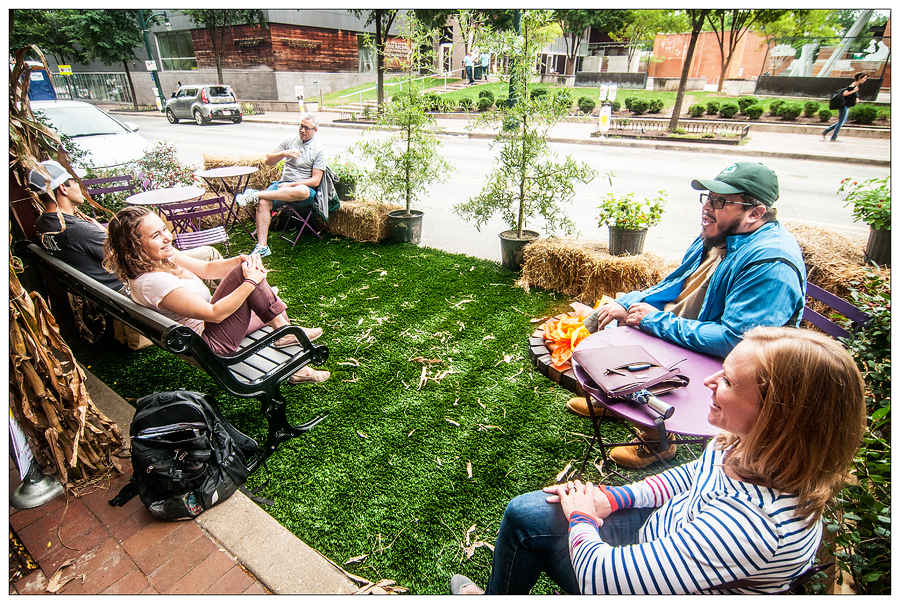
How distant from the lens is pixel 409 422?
3199mm

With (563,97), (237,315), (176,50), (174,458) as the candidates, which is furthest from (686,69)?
(176,50)

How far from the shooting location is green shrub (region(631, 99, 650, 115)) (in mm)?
21719

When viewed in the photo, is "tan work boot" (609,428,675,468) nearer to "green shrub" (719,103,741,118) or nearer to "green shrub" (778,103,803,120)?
"green shrub" (719,103,741,118)

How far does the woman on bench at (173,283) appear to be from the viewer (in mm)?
2783

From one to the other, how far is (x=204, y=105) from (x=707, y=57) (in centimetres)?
3602

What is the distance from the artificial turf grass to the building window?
3618 cm

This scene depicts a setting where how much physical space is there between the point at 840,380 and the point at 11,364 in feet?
11.1

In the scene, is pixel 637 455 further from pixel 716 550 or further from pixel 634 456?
pixel 716 550

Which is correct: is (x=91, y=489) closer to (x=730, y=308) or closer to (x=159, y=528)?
(x=159, y=528)

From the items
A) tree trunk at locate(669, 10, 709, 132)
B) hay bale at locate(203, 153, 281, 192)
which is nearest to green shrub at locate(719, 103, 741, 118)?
tree trunk at locate(669, 10, 709, 132)

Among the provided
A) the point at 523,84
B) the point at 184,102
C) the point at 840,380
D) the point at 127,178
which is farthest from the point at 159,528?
the point at 184,102

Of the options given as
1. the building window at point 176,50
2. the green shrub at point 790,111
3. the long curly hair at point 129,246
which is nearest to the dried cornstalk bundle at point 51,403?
the long curly hair at point 129,246

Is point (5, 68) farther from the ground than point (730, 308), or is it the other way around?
point (5, 68)
